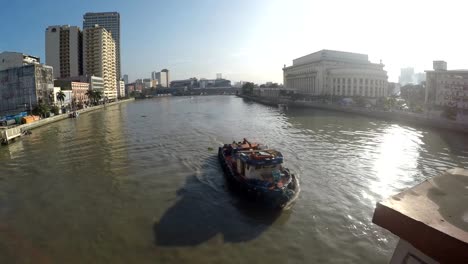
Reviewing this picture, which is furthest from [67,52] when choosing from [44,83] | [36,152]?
[36,152]

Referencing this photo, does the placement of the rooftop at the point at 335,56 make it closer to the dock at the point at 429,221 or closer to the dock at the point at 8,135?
the dock at the point at 8,135

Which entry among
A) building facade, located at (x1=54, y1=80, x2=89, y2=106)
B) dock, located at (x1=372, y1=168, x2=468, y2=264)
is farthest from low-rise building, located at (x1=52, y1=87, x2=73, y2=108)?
dock, located at (x1=372, y1=168, x2=468, y2=264)

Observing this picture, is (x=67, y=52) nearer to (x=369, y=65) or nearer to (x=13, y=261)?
(x=369, y=65)

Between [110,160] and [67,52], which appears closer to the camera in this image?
[110,160]

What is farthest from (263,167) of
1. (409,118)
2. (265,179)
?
(409,118)

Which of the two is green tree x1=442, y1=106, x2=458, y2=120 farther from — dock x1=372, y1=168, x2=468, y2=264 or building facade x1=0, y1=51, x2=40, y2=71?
building facade x1=0, y1=51, x2=40, y2=71

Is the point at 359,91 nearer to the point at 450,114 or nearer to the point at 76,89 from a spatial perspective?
the point at 450,114

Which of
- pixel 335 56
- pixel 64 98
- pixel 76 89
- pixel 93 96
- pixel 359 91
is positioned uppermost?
pixel 335 56
